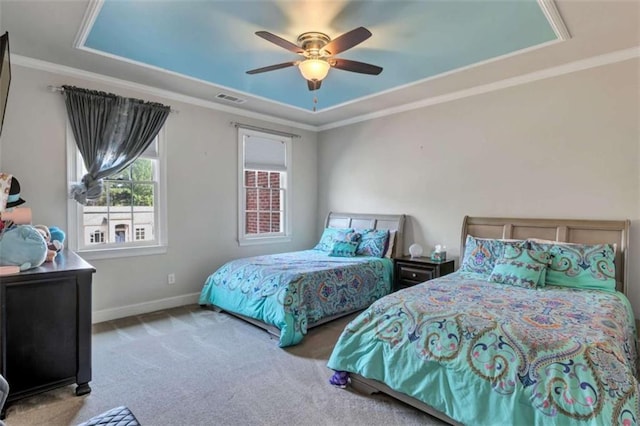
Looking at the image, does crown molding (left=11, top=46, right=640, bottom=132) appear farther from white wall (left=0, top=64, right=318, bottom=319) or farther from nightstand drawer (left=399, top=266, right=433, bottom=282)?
nightstand drawer (left=399, top=266, right=433, bottom=282)

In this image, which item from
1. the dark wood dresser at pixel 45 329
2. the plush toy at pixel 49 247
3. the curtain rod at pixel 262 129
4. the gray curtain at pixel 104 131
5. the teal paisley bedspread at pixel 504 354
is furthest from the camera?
the curtain rod at pixel 262 129

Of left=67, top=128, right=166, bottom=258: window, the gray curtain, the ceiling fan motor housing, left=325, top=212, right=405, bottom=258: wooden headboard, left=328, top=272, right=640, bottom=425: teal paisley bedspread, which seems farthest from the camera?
left=325, top=212, right=405, bottom=258: wooden headboard

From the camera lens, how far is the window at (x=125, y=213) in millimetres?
3715

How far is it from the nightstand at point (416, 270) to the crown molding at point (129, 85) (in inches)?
117

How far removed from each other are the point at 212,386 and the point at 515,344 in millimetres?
2063

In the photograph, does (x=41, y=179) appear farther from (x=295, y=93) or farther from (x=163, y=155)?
(x=295, y=93)

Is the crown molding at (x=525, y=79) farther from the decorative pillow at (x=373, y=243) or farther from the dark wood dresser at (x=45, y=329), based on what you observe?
the dark wood dresser at (x=45, y=329)

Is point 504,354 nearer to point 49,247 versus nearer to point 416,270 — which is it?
point 416,270

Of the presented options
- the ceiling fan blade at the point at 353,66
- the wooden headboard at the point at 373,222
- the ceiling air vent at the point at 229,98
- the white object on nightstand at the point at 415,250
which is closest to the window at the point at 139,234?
the ceiling air vent at the point at 229,98

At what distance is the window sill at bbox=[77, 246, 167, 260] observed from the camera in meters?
3.76

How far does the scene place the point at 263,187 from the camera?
17.9ft

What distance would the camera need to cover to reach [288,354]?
3.11 m

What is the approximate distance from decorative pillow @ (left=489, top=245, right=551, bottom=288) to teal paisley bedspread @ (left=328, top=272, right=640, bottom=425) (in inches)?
7.3

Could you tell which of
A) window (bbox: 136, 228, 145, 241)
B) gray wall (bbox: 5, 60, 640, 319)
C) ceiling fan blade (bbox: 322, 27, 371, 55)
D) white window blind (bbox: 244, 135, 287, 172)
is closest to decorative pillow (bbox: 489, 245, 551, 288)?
gray wall (bbox: 5, 60, 640, 319)
